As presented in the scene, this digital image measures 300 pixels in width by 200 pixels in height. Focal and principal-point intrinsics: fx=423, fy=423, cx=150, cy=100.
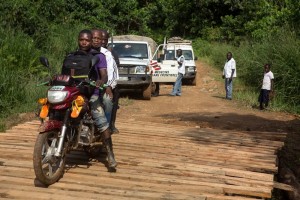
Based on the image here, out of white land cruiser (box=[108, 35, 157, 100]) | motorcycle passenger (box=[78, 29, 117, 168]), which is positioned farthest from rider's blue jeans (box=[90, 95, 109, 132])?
white land cruiser (box=[108, 35, 157, 100])

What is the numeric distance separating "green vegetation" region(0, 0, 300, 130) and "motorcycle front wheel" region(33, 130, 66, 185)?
4590mm

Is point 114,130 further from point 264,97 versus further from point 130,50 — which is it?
point 264,97

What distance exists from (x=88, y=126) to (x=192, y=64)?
1492cm

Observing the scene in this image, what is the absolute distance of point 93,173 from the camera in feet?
15.2

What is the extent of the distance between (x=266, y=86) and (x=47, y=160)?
9.11 m

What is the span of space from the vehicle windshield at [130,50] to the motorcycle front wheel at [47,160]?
8586 millimetres

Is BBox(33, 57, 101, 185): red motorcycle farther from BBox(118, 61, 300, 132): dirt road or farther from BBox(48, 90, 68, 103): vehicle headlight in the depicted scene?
BBox(118, 61, 300, 132): dirt road

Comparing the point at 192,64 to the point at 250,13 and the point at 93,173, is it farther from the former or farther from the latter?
the point at 93,173

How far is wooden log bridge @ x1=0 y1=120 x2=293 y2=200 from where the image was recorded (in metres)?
4.09

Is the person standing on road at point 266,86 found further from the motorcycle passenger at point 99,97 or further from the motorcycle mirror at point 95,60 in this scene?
the motorcycle mirror at point 95,60

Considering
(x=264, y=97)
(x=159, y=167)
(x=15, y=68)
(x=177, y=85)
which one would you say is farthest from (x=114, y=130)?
(x=177, y=85)

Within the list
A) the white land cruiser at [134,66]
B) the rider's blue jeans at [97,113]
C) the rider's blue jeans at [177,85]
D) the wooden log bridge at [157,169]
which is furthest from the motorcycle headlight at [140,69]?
the rider's blue jeans at [97,113]

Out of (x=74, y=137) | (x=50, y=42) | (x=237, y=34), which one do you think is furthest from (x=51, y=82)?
(x=237, y=34)

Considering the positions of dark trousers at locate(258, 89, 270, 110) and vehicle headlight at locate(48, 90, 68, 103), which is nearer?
vehicle headlight at locate(48, 90, 68, 103)
